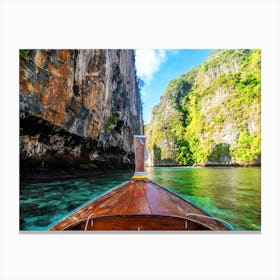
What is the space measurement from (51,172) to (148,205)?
4.15m

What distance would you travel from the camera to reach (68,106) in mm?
4637

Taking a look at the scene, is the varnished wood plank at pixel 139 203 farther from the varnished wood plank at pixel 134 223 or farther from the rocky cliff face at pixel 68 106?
the rocky cliff face at pixel 68 106

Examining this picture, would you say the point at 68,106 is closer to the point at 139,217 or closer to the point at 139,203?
the point at 139,203

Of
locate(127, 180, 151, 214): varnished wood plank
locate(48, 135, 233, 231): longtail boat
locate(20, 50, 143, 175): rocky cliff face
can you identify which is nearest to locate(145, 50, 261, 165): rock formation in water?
locate(20, 50, 143, 175): rocky cliff face

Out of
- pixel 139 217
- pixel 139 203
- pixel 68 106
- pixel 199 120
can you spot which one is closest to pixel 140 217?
pixel 139 217

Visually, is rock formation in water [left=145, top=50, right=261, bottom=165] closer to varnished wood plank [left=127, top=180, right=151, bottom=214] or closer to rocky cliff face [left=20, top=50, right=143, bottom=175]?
rocky cliff face [left=20, top=50, right=143, bottom=175]

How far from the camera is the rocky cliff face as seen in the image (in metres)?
3.31

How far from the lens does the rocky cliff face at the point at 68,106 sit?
3.31m

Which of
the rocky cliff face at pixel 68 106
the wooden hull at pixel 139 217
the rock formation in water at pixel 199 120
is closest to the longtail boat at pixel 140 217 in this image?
the wooden hull at pixel 139 217
